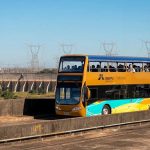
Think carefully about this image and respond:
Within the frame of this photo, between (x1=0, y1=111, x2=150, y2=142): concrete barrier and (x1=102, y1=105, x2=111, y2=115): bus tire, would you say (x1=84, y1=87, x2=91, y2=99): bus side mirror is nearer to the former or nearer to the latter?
(x1=102, y1=105, x2=111, y2=115): bus tire

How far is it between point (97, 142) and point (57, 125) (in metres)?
2.09

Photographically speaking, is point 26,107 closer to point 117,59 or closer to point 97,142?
point 117,59

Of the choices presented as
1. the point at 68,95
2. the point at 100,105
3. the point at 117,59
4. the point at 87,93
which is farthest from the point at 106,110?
the point at 117,59

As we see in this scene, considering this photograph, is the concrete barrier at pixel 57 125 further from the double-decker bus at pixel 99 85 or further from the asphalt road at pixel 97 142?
the double-decker bus at pixel 99 85

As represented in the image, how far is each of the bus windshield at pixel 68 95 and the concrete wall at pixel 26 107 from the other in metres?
2.93

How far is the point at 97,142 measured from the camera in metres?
20.2

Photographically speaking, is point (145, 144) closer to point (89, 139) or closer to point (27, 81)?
point (89, 139)

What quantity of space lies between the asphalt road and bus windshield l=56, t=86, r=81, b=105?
452 cm

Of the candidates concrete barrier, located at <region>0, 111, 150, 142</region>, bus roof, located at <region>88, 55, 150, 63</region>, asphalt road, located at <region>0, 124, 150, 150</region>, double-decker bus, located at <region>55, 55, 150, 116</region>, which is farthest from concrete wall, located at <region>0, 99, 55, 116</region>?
asphalt road, located at <region>0, 124, 150, 150</region>

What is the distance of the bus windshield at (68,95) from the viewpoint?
A: 92.0ft

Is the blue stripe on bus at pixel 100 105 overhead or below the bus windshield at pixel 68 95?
below

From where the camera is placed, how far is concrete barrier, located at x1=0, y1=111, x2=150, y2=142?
62.6ft

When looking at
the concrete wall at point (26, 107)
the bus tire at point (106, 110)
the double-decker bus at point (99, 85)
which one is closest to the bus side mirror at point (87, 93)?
the double-decker bus at point (99, 85)

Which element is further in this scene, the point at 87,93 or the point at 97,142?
the point at 87,93
